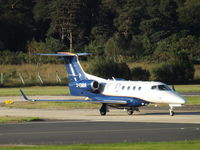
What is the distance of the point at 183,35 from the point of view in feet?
356

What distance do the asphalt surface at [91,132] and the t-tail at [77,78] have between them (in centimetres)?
690

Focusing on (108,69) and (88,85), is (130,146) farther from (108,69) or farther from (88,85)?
(108,69)

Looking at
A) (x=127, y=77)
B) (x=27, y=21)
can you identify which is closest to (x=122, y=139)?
(x=127, y=77)

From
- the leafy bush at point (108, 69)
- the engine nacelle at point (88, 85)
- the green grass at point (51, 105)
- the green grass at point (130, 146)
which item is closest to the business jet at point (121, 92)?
the engine nacelle at point (88, 85)

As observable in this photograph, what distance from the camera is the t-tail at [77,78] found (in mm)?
39875

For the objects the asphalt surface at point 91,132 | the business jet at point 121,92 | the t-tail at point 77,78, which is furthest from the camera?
the t-tail at point 77,78

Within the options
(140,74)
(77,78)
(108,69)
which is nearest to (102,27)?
(140,74)

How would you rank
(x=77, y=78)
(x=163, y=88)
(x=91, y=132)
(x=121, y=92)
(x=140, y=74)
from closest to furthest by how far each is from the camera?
(x=91, y=132) → (x=163, y=88) → (x=121, y=92) → (x=77, y=78) → (x=140, y=74)

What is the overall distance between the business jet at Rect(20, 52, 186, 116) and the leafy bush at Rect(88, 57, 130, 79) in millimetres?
33603

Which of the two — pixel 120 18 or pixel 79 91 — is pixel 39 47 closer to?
pixel 120 18

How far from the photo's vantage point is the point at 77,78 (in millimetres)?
41500

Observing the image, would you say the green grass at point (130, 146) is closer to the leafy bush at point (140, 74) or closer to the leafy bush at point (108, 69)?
the leafy bush at point (108, 69)

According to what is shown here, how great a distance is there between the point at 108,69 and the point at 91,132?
158 ft

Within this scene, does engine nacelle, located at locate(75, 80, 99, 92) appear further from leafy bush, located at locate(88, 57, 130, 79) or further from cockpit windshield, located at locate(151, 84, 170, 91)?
leafy bush, located at locate(88, 57, 130, 79)
